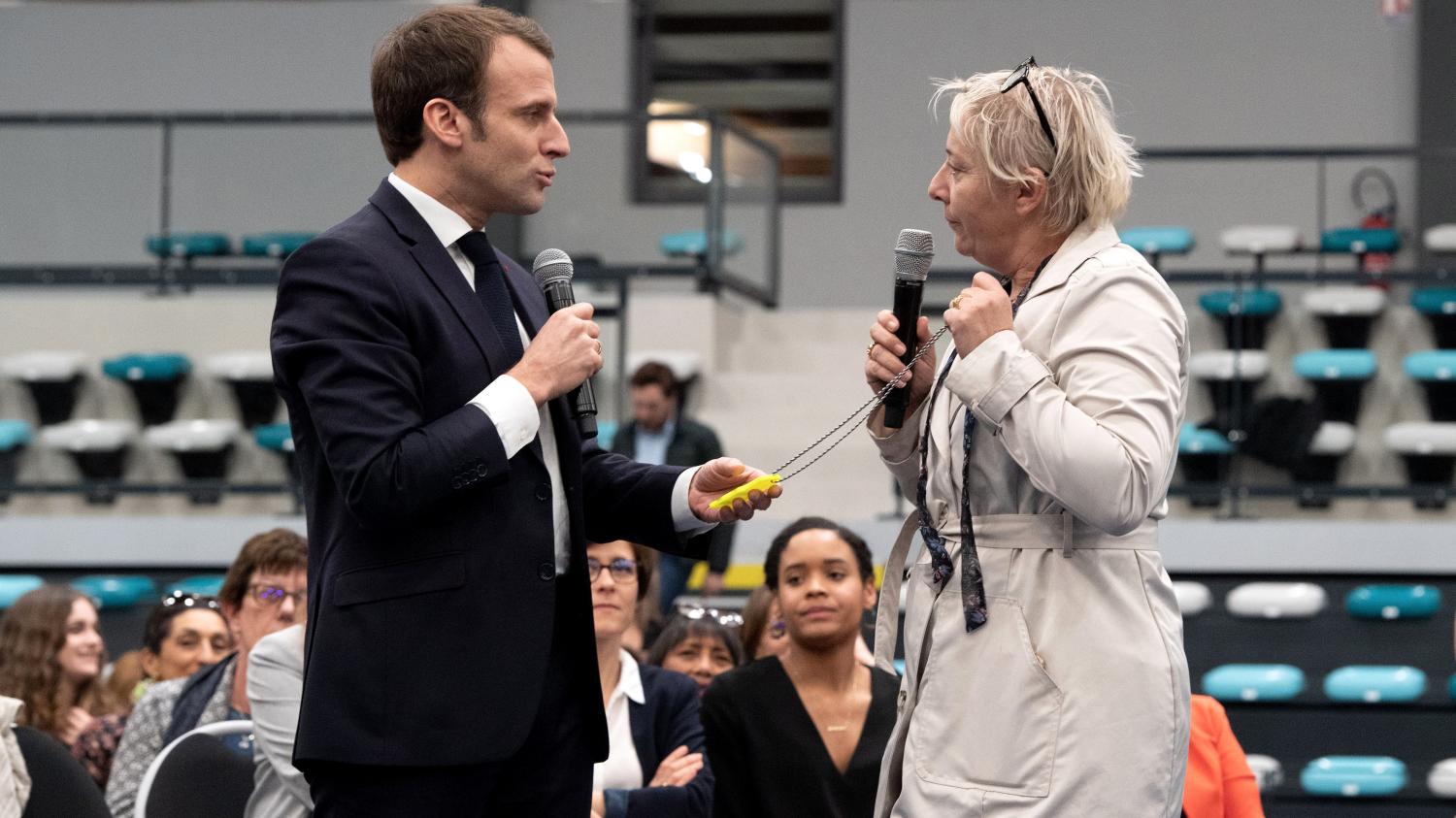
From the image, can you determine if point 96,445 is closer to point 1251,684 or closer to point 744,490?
point 1251,684

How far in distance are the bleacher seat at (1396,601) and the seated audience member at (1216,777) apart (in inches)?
144

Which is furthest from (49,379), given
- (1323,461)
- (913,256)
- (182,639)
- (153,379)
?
(913,256)

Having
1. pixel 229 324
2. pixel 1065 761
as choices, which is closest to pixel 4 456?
pixel 229 324

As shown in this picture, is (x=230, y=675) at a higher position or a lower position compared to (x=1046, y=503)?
lower

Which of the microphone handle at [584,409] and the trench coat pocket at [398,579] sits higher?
the microphone handle at [584,409]

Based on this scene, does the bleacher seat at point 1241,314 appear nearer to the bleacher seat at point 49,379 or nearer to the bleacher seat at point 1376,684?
the bleacher seat at point 1376,684

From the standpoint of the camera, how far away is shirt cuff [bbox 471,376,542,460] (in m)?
1.93

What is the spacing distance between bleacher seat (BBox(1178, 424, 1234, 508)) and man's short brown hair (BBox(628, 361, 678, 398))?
1.91 metres

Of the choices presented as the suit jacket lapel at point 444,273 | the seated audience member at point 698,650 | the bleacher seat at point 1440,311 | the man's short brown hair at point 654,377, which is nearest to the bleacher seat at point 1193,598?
the bleacher seat at point 1440,311

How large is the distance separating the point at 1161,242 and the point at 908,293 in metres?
5.89

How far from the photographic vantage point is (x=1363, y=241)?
813 cm

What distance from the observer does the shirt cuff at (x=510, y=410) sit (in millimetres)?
1927

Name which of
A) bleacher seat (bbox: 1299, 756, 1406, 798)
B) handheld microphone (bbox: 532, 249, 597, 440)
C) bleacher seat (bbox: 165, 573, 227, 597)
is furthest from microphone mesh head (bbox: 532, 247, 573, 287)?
bleacher seat (bbox: 165, 573, 227, 597)

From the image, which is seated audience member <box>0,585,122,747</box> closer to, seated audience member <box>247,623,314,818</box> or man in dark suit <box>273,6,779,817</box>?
seated audience member <box>247,623,314,818</box>
